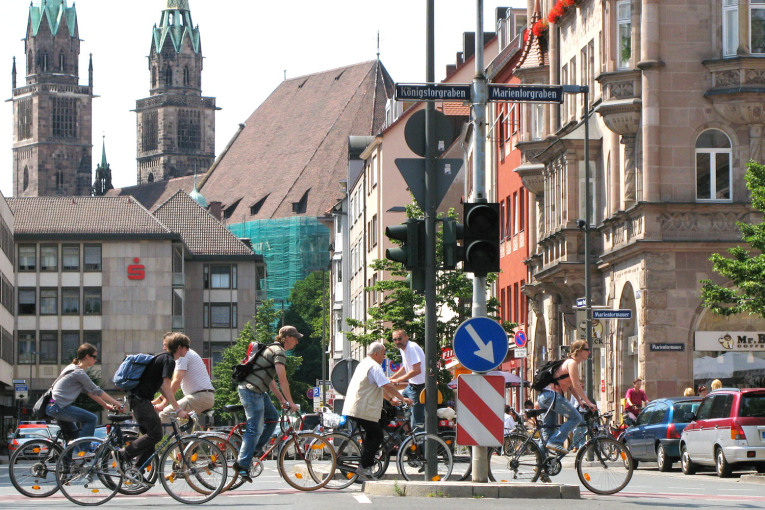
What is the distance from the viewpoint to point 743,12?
33.7m

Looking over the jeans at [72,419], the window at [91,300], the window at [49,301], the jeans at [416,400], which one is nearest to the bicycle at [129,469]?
the jeans at [72,419]

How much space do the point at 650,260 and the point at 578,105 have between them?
7028mm

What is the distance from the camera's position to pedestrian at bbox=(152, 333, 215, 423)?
16078 mm

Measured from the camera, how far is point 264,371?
52.4ft

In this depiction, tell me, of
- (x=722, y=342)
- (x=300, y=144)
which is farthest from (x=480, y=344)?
(x=300, y=144)

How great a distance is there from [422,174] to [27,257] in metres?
78.0

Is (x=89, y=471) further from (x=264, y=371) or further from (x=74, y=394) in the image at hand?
(x=264, y=371)

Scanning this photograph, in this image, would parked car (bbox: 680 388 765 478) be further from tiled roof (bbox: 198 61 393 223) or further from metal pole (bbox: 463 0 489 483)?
tiled roof (bbox: 198 61 393 223)

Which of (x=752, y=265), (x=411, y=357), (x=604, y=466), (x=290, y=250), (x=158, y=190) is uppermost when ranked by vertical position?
(x=158, y=190)

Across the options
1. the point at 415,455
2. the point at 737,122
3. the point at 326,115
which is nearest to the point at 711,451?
the point at 415,455

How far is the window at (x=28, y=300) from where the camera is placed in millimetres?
91375

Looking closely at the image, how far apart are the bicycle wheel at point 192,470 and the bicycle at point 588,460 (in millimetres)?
3112

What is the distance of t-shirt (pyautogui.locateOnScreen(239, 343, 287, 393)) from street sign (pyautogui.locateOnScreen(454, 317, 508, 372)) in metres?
1.75

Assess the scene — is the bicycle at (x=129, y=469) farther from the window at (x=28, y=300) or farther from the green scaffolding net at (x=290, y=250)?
the green scaffolding net at (x=290, y=250)
